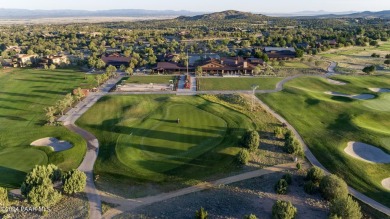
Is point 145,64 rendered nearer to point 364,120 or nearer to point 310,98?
point 310,98

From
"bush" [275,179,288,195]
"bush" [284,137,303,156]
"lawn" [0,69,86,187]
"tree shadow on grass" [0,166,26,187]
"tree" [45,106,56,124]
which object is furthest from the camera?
"tree" [45,106,56,124]

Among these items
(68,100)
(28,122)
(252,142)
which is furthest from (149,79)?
(252,142)

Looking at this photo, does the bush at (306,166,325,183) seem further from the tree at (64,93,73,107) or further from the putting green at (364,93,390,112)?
the tree at (64,93,73,107)

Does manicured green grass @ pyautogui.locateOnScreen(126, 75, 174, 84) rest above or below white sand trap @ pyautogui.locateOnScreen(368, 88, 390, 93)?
above

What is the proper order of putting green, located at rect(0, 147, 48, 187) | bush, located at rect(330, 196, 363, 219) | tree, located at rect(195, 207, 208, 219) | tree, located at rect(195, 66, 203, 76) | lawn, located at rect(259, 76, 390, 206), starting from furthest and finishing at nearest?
tree, located at rect(195, 66, 203, 76), lawn, located at rect(259, 76, 390, 206), putting green, located at rect(0, 147, 48, 187), tree, located at rect(195, 207, 208, 219), bush, located at rect(330, 196, 363, 219)

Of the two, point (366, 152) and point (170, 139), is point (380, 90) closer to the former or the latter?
point (366, 152)

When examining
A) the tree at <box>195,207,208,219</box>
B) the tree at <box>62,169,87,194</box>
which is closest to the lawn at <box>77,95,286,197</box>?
the tree at <box>62,169,87,194</box>

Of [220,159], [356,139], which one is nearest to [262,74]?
[356,139]
